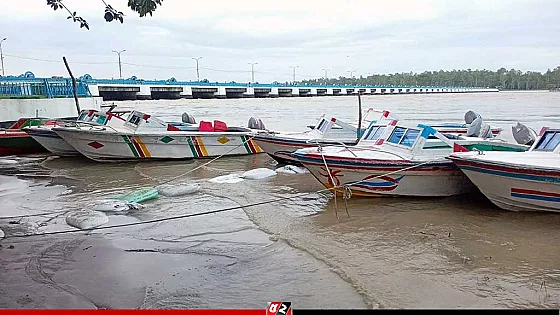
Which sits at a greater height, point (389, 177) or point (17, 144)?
point (389, 177)

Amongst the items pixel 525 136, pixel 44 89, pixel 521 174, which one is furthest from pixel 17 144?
pixel 521 174

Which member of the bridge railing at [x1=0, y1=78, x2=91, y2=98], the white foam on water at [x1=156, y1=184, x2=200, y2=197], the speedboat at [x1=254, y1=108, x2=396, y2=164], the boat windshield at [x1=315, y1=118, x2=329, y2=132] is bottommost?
the white foam on water at [x1=156, y1=184, x2=200, y2=197]

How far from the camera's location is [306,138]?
47.4 feet

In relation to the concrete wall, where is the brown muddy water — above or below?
below

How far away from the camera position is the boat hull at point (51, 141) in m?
17.4

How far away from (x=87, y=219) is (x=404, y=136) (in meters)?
6.38

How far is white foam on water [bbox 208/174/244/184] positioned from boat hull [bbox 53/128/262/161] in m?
2.22

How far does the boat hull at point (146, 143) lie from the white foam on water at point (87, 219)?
23.6 feet

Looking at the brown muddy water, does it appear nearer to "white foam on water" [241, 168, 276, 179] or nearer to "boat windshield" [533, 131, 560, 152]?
"boat windshield" [533, 131, 560, 152]

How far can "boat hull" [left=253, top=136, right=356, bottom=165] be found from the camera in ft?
46.1

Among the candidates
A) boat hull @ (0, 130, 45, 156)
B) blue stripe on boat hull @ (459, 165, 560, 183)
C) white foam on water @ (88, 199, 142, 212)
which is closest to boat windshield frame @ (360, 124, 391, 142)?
blue stripe on boat hull @ (459, 165, 560, 183)

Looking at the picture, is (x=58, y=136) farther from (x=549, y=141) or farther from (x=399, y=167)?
(x=549, y=141)

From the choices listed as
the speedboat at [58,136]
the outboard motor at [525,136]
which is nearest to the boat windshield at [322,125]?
the outboard motor at [525,136]

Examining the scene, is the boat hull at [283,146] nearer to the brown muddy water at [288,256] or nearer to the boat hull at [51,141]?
the brown muddy water at [288,256]
